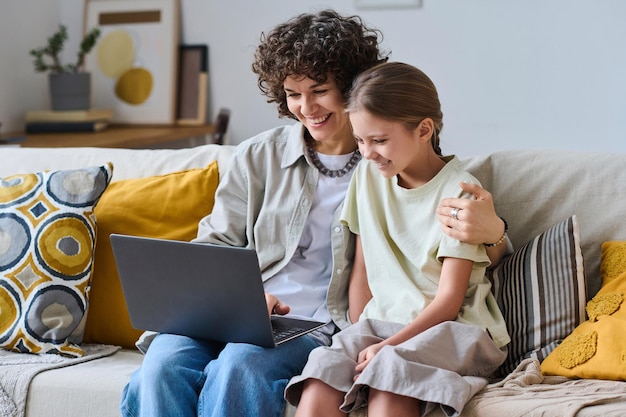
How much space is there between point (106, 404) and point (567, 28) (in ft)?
7.52

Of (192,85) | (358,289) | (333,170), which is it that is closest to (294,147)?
(333,170)

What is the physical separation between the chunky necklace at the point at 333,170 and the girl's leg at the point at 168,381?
1.62 ft

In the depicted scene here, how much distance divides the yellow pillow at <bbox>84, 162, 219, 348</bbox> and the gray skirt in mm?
641

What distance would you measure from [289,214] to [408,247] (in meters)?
0.32

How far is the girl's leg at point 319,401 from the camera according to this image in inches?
63.4

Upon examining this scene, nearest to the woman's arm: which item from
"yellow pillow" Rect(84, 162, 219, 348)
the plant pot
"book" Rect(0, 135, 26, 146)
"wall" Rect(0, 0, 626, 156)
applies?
"yellow pillow" Rect(84, 162, 219, 348)

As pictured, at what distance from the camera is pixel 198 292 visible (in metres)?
1.70

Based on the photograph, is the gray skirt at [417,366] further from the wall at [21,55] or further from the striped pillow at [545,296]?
the wall at [21,55]

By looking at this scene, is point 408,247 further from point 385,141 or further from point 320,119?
point 320,119

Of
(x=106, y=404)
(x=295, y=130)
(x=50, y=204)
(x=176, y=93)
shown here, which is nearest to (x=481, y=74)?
(x=176, y=93)

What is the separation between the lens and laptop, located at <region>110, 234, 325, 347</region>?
164 cm

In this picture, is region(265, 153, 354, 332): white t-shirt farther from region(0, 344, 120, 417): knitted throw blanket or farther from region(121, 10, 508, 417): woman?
region(0, 344, 120, 417): knitted throw blanket

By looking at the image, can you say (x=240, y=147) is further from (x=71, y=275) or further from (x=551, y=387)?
(x=551, y=387)

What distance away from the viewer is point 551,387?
168cm
